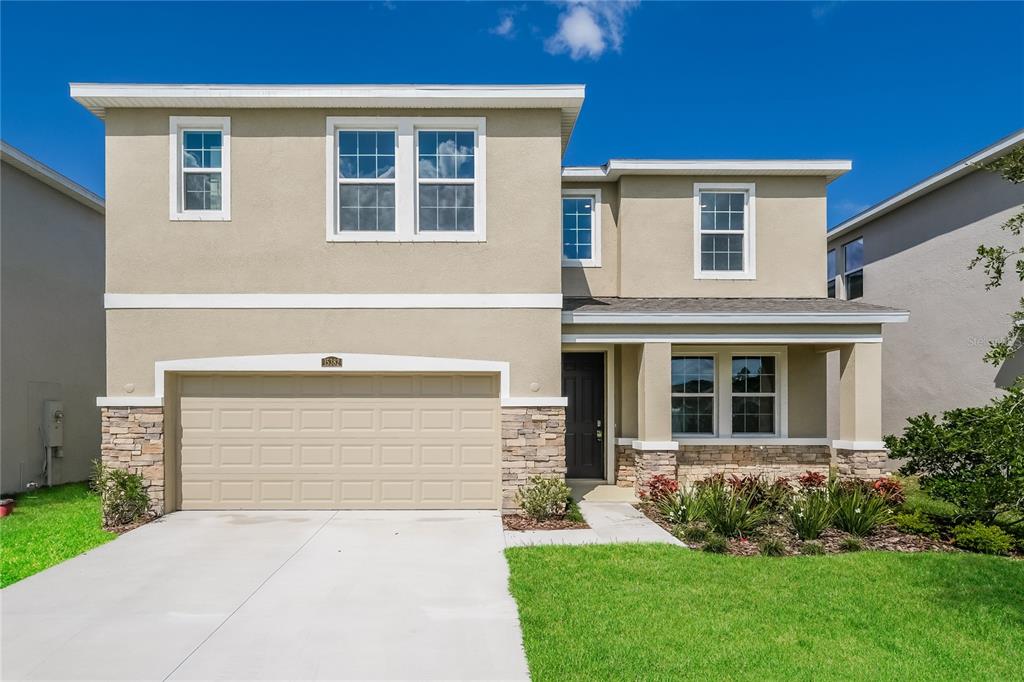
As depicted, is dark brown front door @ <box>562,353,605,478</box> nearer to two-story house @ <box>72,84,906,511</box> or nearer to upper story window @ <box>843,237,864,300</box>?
two-story house @ <box>72,84,906,511</box>

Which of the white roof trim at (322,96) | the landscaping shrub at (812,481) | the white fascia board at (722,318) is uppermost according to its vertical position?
the white roof trim at (322,96)

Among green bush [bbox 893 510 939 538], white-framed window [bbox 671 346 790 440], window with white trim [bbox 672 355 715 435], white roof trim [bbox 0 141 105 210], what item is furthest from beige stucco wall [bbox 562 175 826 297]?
white roof trim [bbox 0 141 105 210]

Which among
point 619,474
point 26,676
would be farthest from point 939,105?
point 26,676

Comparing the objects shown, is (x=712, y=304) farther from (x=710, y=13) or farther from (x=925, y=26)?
(x=925, y=26)

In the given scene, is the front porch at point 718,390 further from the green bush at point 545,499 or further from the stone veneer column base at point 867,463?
the green bush at point 545,499

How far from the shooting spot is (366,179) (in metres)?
9.85

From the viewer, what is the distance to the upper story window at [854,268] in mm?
16328

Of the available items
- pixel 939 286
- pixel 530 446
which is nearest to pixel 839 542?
pixel 530 446

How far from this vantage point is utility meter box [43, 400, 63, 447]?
504 inches

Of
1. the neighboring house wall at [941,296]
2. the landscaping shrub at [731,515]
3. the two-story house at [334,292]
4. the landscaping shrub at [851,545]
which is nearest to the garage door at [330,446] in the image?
the two-story house at [334,292]

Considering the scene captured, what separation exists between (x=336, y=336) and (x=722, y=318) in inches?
245

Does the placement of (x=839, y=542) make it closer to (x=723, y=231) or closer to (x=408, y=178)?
(x=723, y=231)

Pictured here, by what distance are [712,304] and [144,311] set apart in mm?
9291

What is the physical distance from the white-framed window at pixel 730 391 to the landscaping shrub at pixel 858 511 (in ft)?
10.3
